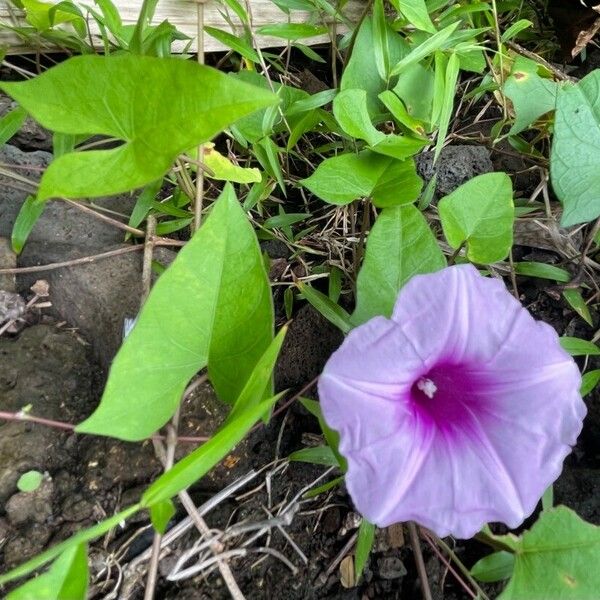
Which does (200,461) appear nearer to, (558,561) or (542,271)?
(558,561)

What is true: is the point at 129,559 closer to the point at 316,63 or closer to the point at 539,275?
the point at 539,275

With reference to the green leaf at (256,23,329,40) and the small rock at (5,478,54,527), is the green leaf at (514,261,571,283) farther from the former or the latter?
the small rock at (5,478,54,527)

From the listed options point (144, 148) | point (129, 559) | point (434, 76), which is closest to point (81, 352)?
point (129, 559)

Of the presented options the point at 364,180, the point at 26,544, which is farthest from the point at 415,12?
the point at 26,544

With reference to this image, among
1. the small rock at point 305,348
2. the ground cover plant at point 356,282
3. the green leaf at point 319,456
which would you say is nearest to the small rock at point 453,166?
the ground cover plant at point 356,282

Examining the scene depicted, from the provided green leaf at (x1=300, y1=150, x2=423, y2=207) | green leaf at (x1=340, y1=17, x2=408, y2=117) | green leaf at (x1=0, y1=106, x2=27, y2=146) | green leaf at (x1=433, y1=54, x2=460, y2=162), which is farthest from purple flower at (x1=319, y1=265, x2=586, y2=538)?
green leaf at (x1=0, y1=106, x2=27, y2=146)
